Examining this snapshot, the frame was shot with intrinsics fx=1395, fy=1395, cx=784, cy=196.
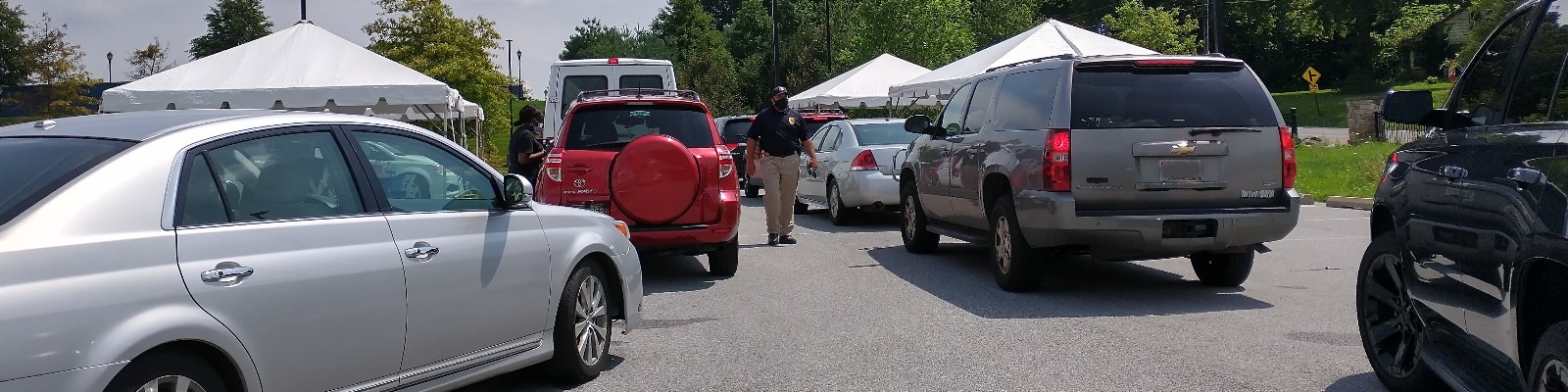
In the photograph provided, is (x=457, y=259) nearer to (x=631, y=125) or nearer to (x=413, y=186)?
(x=413, y=186)

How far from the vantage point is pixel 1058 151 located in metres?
9.19

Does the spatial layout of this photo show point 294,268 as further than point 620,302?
No

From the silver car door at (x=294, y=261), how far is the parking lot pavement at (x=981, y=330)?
1.65m

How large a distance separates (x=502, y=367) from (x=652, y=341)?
208cm

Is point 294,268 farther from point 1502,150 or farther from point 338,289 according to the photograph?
point 1502,150

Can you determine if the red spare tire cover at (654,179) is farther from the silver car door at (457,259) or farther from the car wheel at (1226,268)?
the silver car door at (457,259)

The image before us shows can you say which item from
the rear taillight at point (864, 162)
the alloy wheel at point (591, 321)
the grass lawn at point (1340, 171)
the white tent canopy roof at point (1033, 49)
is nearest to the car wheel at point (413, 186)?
the alloy wheel at point (591, 321)

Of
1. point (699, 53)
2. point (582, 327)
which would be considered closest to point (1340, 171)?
point (582, 327)

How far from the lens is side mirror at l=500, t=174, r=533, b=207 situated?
239 inches

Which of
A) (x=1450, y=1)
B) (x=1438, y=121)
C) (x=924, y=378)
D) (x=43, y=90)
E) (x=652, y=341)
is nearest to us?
(x=1438, y=121)

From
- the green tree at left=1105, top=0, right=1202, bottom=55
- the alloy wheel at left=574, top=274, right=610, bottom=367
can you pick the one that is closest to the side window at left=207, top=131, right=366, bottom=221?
the alloy wheel at left=574, top=274, right=610, bottom=367

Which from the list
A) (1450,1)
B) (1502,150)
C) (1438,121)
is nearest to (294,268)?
(1502,150)

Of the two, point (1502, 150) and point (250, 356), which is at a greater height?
point (1502, 150)

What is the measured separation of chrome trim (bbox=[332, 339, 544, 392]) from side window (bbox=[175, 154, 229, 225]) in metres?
0.81
